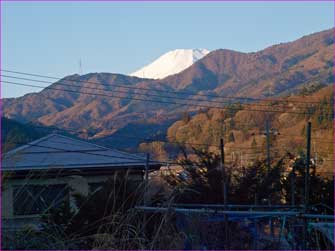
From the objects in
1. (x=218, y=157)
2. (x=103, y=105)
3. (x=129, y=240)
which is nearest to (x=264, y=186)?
(x=218, y=157)

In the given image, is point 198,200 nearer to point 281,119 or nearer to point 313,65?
point 281,119

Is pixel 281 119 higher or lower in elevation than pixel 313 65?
lower

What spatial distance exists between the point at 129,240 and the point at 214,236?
4.55 feet

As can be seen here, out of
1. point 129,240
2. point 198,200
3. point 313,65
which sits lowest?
point 198,200

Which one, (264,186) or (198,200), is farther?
(264,186)

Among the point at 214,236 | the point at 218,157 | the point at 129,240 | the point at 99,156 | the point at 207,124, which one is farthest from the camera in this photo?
the point at 207,124

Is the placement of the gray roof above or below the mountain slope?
below

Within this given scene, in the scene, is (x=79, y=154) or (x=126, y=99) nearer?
(x=79, y=154)

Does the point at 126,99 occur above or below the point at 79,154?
above

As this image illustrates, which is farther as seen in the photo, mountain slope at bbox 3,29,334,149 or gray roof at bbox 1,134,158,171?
mountain slope at bbox 3,29,334,149

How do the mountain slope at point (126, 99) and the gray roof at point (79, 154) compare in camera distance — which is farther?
the mountain slope at point (126, 99)

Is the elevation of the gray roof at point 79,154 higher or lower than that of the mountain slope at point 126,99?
lower

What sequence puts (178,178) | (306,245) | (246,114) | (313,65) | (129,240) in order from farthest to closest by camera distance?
(313,65) → (246,114) → (178,178) → (306,245) → (129,240)

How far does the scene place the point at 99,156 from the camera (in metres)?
22.2
